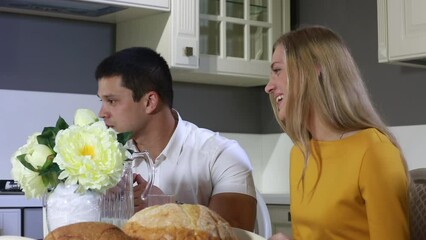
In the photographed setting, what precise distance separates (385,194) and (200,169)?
2.38 feet

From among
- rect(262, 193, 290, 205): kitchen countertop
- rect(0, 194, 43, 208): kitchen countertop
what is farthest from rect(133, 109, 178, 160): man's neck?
rect(262, 193, 290, 205): kitchen countertop

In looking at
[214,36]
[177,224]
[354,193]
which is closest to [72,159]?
[177,224]

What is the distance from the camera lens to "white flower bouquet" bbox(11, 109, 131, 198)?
1.20m

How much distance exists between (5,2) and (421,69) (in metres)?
1.74

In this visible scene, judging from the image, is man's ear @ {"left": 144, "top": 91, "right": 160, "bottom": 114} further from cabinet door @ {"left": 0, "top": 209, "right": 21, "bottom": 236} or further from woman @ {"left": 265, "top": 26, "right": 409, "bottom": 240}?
cabinet door @ {"left": 0, "top": 209, "right": 21, "bottom": 236}

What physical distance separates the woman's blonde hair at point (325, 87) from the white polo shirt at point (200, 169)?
0.40 meters

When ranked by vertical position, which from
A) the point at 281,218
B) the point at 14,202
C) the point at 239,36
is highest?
the point at 239,36

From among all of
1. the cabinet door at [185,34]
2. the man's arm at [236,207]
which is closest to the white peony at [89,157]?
the man's arm at [236,207]

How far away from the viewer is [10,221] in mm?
2676

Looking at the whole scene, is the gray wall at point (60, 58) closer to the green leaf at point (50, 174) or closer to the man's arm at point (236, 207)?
the man's arm at point (236, 207)

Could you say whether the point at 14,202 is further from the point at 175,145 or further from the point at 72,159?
the point at 72,159

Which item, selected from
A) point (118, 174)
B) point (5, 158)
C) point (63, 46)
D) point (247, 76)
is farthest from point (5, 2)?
point (118, 174)

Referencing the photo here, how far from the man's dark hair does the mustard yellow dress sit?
2.07ft

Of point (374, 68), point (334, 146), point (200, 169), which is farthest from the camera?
point (374, 68)
